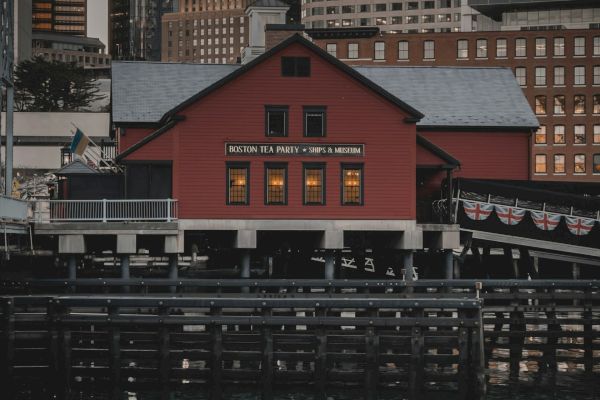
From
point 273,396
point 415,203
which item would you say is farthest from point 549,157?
point 273,396

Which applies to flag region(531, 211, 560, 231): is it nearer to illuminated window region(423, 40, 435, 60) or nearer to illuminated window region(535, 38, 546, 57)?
illuminated window region(423, 40, 435, 60)

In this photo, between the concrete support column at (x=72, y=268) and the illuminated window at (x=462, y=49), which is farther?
the illuminated window at (x=462, y=49)

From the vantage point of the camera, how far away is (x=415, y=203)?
48000 mm

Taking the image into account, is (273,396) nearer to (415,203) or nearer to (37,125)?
(415,203)

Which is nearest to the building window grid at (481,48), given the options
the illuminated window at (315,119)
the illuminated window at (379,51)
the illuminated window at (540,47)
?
the illuminated window at (540,47)

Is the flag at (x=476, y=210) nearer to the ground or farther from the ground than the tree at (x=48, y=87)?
nearer to the ground

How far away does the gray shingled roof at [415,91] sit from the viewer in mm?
54438

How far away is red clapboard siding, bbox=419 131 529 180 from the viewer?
55094 mm

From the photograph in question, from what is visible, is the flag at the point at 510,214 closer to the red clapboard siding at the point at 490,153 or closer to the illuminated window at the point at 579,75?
the red clapboard siding at the point at 490,153

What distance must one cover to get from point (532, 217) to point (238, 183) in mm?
12348

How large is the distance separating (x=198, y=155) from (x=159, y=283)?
411 inches

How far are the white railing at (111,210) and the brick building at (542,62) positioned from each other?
74.9 meters

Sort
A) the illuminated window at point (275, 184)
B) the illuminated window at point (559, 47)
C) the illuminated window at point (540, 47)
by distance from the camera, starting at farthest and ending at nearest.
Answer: the illuminated window at point (559, 47) < the illuminated window at point (540, 47) < the illuminated window at point (275, 184)

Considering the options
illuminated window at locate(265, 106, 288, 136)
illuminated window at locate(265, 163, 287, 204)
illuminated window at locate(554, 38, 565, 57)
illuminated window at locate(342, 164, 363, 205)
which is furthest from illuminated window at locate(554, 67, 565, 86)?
illuminated window at locate(265, 163, 287, 204)
